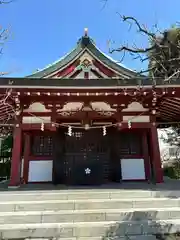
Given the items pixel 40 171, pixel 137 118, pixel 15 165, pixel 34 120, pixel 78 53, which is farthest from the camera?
pixel 78 53

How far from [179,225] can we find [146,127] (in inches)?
145

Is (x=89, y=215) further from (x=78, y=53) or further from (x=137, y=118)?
(x=78, y=53)

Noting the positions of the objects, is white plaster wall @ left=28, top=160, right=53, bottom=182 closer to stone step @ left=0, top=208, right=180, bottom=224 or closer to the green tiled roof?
stone step @ left=0, top=208, right=180, bottom=224

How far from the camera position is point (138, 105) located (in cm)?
805

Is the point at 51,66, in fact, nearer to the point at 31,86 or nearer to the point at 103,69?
the point at 103,69

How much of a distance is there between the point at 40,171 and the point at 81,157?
1.71 meters

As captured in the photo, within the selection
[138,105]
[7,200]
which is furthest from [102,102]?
[7,200]

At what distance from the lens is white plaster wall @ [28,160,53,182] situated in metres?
8.66

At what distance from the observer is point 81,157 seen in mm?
8602

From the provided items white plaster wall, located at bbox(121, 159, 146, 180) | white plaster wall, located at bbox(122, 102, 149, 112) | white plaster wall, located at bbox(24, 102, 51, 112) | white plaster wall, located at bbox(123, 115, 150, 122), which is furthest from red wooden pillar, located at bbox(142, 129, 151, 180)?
white plaster wall, located at bbox(24, 102, 51, 112)

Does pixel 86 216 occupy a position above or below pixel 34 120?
below

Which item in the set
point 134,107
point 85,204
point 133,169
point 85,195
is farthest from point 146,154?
point 85,204

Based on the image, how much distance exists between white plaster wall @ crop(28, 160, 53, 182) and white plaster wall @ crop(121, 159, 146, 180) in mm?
2874

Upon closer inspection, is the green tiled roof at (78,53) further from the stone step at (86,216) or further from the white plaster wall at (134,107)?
the stone step at (86,216)
